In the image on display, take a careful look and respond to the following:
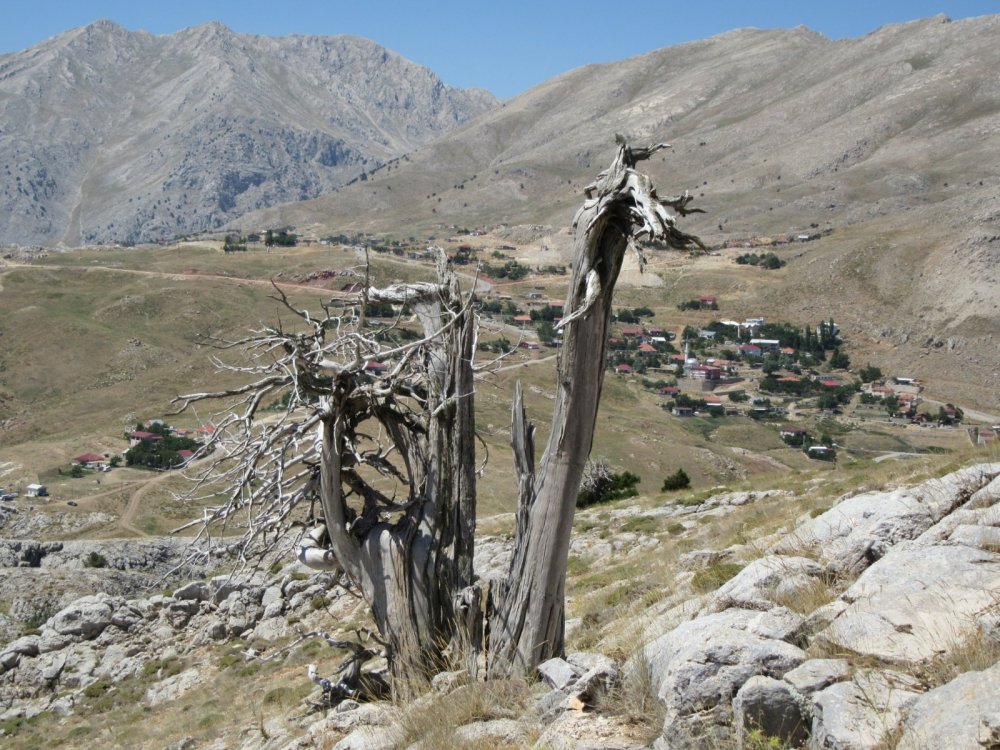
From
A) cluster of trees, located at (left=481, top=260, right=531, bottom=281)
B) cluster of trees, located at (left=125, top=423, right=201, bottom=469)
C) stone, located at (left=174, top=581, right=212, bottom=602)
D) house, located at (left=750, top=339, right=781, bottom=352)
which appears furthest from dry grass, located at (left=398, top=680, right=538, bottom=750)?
cluster of trees, located at (left=481, top=260, right=531, bottom=281)

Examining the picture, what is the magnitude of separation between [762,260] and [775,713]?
141m

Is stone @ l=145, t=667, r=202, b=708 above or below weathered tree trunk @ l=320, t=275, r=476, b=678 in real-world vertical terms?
below

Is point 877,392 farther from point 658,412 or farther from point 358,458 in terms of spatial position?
point 358,458

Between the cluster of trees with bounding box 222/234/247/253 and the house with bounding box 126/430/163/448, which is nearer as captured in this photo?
the house with bounding box 126/430/163/448

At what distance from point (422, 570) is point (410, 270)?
121085 millimetres

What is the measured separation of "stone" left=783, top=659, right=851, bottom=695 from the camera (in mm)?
4555

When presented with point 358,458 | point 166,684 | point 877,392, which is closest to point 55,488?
point 166,684

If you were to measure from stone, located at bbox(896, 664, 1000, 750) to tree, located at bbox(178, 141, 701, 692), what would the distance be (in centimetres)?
313

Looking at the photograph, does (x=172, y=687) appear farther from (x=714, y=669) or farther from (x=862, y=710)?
(x=862, y=710)

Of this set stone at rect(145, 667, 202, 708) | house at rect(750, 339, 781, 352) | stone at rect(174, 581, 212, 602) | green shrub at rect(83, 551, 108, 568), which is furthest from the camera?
house at rect(750, 339, 781, 352)

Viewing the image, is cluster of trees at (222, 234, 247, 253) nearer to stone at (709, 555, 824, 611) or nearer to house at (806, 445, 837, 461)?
house at (806, 445, 837, 461)

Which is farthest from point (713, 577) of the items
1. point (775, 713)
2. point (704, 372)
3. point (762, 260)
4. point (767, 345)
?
point (762, 260)

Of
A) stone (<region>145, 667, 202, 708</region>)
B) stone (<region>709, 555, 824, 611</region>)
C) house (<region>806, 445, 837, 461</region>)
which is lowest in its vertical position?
house (<region>806, 445, 837, 461</region>)

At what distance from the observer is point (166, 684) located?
1670 cm
